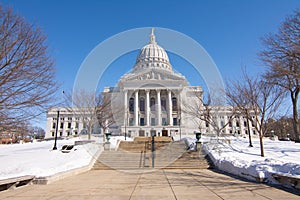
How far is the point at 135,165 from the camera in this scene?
13.2 metres

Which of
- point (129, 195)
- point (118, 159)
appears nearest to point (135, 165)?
point (118, 159)

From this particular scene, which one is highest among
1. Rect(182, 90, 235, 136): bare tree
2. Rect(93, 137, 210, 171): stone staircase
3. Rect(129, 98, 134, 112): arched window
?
Rect(129, 98, 134, 112): arched window

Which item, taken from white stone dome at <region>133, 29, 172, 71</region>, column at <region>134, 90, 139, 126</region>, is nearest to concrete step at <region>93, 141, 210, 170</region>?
column at <region>134, 90, 139, 126</region>

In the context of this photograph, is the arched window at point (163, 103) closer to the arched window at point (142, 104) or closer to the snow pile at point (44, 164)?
the arched window at point (142, 104)

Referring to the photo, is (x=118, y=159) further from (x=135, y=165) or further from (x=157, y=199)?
(x=157, y=199)

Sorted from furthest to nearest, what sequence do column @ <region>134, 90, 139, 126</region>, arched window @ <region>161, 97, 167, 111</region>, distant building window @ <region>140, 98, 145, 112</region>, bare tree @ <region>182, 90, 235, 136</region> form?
1. distant building window @ <region>140, 98, 145, 112</region>
2. arched window @ <region>161, 97, 167, 111</region>
3. column @ <region>134, 90, 139, 126</region>
4. bare tree @ <region>182, 90, 235, 136</region>

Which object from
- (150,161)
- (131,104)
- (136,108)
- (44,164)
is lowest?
(150,161)

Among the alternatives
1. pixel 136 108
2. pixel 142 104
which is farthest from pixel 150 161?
pixel 142 104

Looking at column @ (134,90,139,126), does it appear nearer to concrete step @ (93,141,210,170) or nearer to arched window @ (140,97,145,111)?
arched window @ (140,97,145,111)

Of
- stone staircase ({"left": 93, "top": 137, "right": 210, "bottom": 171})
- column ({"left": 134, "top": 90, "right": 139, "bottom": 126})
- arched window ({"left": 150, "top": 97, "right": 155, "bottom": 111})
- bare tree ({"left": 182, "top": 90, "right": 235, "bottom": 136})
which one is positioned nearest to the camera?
stone staircase ({"left": 93, "top": 137, "right": 210, "bottom": 171})

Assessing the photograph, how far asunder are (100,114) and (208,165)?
66.3 feet

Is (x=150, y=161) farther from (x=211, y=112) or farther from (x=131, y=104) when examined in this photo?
(x=131, y=104)

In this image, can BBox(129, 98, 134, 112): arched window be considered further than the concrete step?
Yes

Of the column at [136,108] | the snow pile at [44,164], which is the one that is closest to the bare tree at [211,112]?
the snow pile at [44,164]
